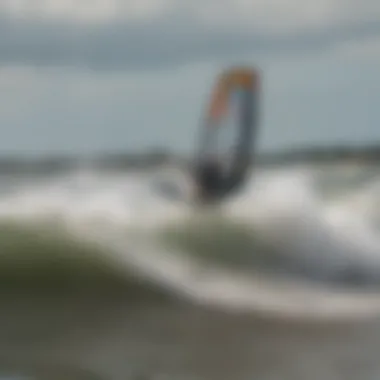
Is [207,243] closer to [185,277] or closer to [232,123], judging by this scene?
[185,277]

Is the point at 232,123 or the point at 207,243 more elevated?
the point at 232,123

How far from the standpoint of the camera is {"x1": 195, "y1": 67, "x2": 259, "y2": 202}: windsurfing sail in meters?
1.69

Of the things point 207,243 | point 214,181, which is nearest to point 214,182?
point 214,181

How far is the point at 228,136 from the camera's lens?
1687 mm

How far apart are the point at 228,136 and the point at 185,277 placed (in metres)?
0.27

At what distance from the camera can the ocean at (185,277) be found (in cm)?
170

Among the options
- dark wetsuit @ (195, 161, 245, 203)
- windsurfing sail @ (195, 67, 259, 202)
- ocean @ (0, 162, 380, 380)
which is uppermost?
windsurfing sail @ (195, 67, 259, 202)

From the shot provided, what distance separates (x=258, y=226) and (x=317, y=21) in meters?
0.38

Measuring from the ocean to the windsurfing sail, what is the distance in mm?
31

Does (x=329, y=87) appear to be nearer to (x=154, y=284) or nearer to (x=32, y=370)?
(x=154, y=284)

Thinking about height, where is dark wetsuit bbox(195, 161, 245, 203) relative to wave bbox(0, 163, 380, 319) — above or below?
above

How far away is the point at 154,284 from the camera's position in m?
1.72

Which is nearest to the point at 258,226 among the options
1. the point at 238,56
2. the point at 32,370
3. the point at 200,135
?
the point at 200,135

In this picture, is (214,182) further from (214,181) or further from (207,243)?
(207,243)
